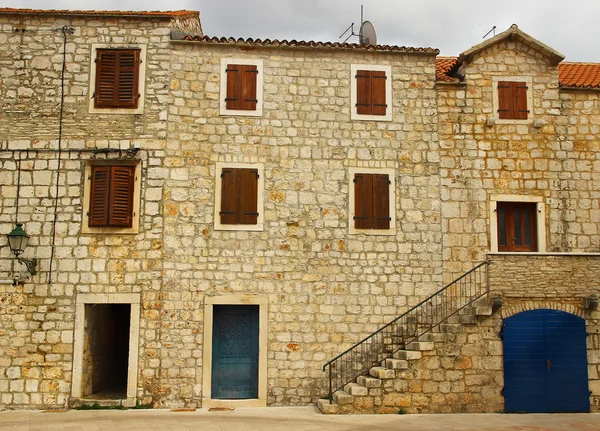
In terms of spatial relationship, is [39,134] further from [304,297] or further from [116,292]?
[304,297]

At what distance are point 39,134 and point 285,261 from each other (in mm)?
5830

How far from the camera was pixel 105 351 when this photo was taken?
1418 cm

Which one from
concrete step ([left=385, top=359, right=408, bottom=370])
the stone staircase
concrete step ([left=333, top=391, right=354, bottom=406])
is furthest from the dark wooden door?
concrete step ([left=333, top=391, right=354, bottom=406])

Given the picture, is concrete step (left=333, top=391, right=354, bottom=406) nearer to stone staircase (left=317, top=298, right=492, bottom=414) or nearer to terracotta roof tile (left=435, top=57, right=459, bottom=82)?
stone staircase (left=317, top=298, right=492, bottom=414)

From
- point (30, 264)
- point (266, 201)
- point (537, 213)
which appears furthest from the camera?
point (537, 213)

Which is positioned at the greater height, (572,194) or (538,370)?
(572,194)

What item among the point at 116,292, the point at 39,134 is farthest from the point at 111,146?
the point at 116,292

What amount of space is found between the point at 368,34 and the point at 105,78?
6312mm

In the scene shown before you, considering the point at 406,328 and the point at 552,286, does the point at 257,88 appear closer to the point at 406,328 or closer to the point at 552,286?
the point at 406,328

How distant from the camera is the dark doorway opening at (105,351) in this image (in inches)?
506

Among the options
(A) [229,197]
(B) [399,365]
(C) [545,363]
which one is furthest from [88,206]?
(C) [545,363]

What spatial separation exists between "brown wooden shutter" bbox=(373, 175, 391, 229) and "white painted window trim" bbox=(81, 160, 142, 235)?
5.00 metres

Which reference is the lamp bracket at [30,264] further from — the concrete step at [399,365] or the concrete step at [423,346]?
the concrete step at [423,346]

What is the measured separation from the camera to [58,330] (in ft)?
41.1
